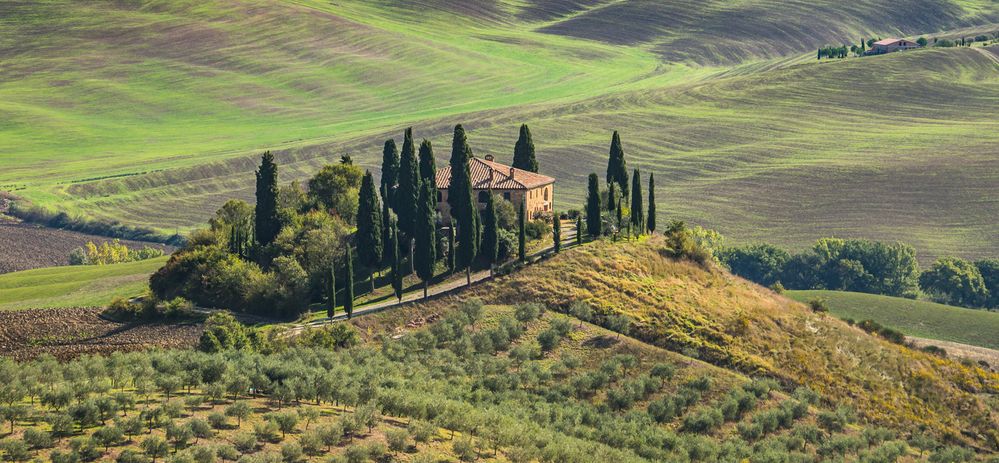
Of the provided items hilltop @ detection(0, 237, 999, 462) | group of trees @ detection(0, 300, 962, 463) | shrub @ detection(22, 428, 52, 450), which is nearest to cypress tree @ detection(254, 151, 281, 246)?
hilltop @ detection(0, 237, 999, 462)

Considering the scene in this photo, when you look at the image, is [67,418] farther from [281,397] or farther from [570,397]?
[570,397]

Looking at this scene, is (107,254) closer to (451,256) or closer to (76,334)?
(451,256)

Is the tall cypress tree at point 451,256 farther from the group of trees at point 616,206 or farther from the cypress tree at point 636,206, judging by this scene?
the cypress tree at point 636,206

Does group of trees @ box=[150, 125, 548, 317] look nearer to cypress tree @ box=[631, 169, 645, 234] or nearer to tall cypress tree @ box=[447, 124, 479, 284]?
tall cypress tree @ box=[447, 124, 479, 284]

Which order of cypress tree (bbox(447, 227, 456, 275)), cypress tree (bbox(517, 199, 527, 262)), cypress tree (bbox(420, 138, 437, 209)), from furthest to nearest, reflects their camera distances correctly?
cypress tree (bbox(420, 138, 437, 209)), cypress tree (bbox(447, 227, 456, 275)), cypress tree (bbox(517, 199, 527, 262))

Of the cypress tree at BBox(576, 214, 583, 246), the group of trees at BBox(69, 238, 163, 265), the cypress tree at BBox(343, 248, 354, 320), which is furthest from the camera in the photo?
the group of trees at BBox(69, 238, 163, 265)

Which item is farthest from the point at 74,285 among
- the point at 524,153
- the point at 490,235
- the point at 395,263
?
the point at 524,153
